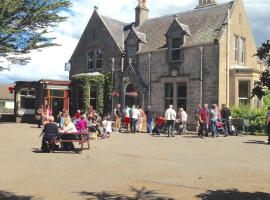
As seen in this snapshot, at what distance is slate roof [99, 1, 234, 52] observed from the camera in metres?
29.8

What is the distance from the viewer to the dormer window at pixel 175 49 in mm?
31000

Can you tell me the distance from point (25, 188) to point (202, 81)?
2137 centimetres

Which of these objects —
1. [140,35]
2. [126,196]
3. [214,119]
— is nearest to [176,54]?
[140,35]

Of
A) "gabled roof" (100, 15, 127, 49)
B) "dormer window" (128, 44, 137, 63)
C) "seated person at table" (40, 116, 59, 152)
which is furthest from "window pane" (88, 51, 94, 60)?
"seated person at table" (40, 116, 59, 152)

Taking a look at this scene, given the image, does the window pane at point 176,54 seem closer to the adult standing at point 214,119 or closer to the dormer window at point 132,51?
the dormer window at point 132,51

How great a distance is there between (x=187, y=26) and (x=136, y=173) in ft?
73.1

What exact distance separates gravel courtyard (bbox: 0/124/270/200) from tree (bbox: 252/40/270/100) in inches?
99.3

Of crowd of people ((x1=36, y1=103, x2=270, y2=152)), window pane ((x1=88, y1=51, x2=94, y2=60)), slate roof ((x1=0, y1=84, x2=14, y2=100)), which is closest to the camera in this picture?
crowd of people ((x1=36, y1=103, x2=270, y2=152))

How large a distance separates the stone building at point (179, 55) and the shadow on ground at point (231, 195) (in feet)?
64.6

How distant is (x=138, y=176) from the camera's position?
1073 centimetres

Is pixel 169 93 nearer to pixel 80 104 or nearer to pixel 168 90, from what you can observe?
pixel 168 90

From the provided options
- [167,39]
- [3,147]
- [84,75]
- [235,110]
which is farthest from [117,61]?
[3,147]

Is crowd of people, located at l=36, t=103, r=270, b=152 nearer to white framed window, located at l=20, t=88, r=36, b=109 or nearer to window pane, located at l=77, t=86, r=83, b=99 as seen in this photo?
window pane, located at l=77, t=86, r=83, b=99

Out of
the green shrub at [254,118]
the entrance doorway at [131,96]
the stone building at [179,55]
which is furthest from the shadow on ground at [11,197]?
the entrance doorway at [131,96]
